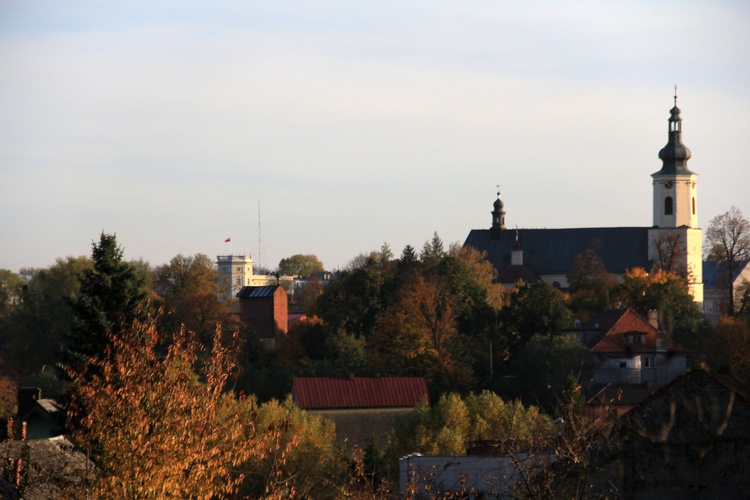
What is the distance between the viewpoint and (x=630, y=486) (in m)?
19.0

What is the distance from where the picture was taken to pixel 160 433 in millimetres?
17719

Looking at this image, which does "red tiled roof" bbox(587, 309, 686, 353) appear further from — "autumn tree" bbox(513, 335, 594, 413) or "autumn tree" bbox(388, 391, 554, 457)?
"autumn tree" bbox(388, 391, 554, 457)

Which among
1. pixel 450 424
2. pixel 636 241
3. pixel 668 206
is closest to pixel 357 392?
pixel 450 424

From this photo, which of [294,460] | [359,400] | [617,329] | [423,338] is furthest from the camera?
[423,338]

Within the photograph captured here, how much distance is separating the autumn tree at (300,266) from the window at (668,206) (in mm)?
86572

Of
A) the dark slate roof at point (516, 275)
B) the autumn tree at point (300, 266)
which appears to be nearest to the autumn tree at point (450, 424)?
the dark slate roof at point (516, 275)

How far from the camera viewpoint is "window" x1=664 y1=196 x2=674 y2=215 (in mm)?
113875

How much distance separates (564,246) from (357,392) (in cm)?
6045

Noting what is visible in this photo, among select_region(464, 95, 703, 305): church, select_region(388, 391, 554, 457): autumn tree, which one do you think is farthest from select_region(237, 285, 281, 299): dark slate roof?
select_region(464, 95, 703, 305): church

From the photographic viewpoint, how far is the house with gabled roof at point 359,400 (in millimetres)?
57344

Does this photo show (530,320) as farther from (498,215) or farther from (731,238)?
(498,215)

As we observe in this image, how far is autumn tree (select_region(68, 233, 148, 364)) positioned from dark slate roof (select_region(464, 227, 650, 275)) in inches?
3252

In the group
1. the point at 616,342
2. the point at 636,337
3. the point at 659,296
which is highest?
the point at 659,296

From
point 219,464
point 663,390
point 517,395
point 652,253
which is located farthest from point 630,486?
point 652,253
